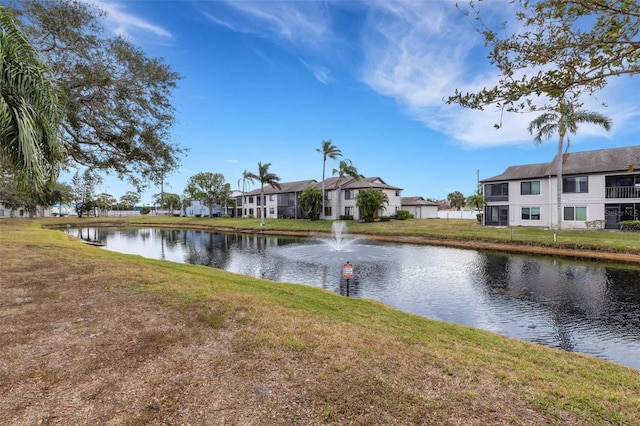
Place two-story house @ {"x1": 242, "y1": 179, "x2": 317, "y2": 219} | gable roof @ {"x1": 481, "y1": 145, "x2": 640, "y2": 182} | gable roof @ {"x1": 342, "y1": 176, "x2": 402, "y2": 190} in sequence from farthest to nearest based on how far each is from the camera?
two-story house @ {"x1": 242, "y1": 179, "x2": 317, "y2": 219} → gable roof @ {"x1": 342, "y1": 176, "x2": 402, "y2": 190} → gable roof @ {"x1": 481, "y1": 145, "x2": 640, "y2": 182}

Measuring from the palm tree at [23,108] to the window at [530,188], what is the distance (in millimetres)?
44459

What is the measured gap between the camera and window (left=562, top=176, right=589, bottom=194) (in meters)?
35.3

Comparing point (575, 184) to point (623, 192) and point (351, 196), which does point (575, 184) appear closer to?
point (623, 192)

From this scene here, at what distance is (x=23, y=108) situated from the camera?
754 centimetres

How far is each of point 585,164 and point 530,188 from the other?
5.72m

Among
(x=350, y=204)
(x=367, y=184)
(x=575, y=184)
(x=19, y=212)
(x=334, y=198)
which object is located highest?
(x=367, y=184)

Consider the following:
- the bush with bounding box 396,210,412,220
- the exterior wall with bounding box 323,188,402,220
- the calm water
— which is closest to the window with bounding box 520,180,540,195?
the calm water

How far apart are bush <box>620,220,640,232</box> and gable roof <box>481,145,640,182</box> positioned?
5.07 meters

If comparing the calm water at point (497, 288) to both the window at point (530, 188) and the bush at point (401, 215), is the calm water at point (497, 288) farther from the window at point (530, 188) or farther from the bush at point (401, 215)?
the bush at point (401, 215)

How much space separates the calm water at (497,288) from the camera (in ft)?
33.9

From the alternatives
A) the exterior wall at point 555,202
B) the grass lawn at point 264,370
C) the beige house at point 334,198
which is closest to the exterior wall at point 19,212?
the beige house at point 334,198

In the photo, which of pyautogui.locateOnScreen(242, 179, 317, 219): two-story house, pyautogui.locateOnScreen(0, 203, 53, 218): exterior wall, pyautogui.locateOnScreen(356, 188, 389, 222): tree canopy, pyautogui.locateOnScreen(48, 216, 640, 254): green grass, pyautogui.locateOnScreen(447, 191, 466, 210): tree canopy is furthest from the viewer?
pyautogui.locateOnScreen(447, 191, 466, 210): tree canopy

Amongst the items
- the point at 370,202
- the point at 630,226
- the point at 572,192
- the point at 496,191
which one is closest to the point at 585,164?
the point at 572,192

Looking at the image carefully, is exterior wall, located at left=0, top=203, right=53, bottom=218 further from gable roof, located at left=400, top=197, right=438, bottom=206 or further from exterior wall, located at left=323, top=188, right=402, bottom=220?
gable roof, located at left=400, top=197, right=438, bottom=206
